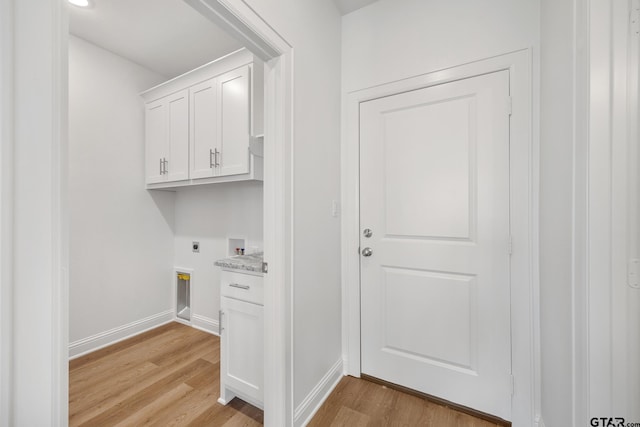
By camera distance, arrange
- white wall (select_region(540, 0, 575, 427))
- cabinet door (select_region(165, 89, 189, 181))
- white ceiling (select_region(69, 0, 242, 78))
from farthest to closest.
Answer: cabinet door (select_region(165, 89, 189, 181)) < white ceiling (select_region(69, 0, 242, 78)) < white wall (select_region(540, 0, 575, 427))

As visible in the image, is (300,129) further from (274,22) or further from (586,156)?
(586,156)

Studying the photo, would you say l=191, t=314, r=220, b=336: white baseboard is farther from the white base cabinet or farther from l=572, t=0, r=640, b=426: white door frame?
l=572, t=0, r=640, b=426: white door frame

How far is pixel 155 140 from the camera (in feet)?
8.36

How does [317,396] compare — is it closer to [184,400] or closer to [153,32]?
[184,400]

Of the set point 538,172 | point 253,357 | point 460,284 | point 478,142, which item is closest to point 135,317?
point 253,357

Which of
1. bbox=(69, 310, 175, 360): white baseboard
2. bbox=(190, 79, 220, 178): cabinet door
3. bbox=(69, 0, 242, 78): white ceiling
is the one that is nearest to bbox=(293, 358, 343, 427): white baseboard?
bbox=(190, 79, 220, 178): cabinet door

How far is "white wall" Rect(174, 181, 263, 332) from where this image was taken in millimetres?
2424

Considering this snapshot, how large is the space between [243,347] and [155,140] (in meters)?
2.17

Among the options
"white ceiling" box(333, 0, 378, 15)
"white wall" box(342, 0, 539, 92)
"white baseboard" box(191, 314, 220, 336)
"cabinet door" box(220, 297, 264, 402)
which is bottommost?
"white baseboard" box(191, 314, 220, 336)

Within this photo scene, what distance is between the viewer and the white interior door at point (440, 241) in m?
1.45

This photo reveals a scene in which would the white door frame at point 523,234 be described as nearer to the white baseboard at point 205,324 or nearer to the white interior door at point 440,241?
the white interior door at point 440,241

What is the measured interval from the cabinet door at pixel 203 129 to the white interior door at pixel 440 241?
1214 mm

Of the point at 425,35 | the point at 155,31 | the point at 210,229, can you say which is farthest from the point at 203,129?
the point at 425,35

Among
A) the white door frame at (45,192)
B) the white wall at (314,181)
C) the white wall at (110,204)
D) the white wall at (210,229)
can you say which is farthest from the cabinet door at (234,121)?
the white door frame at (45,192)
